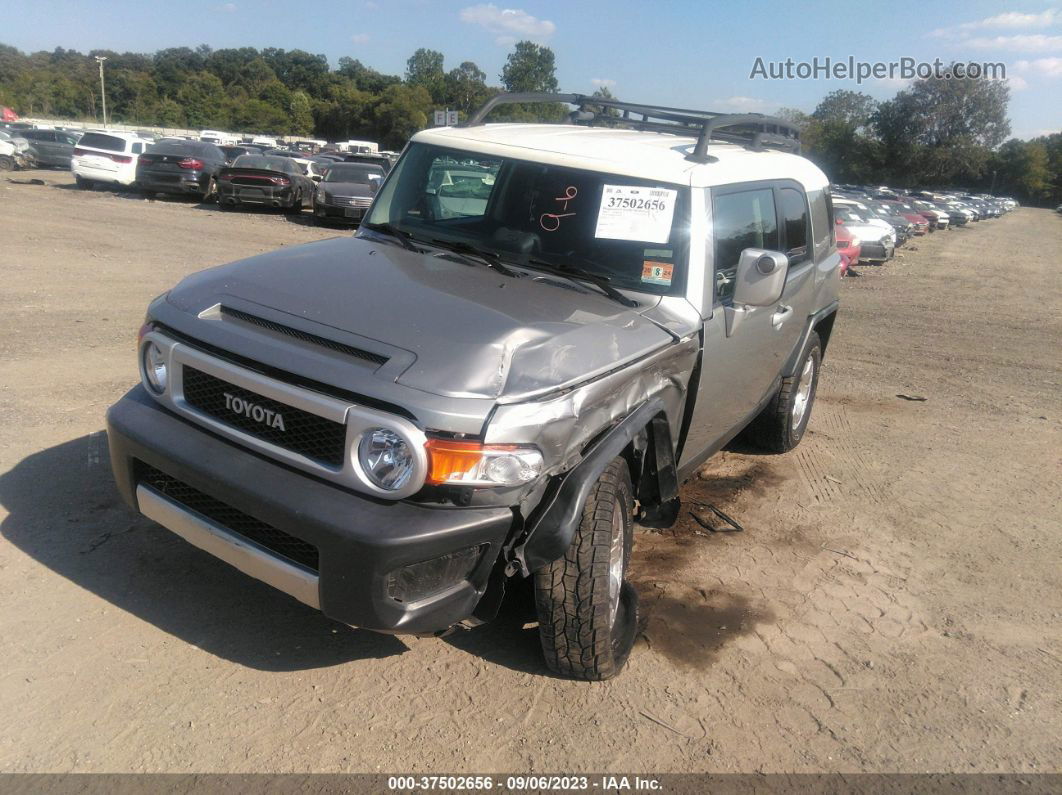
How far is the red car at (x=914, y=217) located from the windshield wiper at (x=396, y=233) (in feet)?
124

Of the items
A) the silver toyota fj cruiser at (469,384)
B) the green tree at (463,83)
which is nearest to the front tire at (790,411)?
the silver toyota fj cruiser at (469,384)

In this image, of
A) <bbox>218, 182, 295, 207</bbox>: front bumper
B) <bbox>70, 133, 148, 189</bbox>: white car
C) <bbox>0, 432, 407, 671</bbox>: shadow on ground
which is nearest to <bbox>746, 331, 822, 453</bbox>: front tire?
<bbox>0, 432, 407, 671</bbox>: shadow on ground

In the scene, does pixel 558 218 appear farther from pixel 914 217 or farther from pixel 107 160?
pixel 914 217

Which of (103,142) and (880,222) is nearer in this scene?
(880,222)

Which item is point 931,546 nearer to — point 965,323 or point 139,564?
point 139,564

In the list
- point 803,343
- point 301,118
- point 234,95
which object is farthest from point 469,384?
point 234,95

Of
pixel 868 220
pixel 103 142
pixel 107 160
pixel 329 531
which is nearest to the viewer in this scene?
pixel 329 531

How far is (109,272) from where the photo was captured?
10.8 metres

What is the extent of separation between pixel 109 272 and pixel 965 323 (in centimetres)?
1196

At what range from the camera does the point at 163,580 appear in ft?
12.1

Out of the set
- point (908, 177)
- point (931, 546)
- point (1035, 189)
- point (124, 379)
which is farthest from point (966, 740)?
point (1035, 189)

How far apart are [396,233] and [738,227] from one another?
1696mm

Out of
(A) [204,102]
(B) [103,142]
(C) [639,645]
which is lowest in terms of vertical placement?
(C) [639,645]

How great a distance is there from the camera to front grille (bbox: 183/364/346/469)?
277 centimetres
